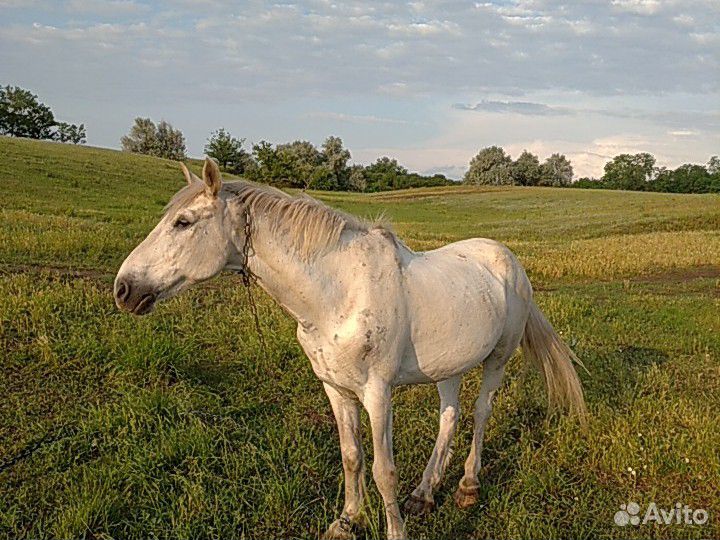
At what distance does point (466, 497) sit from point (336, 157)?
64.5m

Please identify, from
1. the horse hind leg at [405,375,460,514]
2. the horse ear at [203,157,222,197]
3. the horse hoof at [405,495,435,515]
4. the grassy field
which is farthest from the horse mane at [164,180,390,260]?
the horse hoof at [405,495,435,515]

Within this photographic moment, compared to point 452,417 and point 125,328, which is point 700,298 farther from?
point 125,328

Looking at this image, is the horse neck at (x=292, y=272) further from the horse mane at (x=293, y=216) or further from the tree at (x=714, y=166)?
the tree at (x=714, y=166)

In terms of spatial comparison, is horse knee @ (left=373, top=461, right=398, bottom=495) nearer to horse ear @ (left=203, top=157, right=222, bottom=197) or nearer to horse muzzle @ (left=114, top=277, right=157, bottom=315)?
horse muzzle @ (left=114, top=277, right=157, bottom=315)

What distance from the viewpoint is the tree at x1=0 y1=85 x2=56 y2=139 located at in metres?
61.4

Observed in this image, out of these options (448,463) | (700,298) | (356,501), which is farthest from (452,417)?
(700,298)

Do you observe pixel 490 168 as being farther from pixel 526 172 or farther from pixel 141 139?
pixel 141 139

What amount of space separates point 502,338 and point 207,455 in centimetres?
240

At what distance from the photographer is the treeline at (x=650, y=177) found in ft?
251

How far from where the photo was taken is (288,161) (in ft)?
140

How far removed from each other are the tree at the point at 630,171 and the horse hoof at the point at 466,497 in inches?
3446

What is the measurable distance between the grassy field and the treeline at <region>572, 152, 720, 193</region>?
250ft

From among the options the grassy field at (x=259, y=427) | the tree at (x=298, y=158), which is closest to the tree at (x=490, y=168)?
the tree at (x=298, y=158)

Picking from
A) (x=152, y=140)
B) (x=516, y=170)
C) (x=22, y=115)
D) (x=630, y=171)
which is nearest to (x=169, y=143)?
(x=152, y=140)
